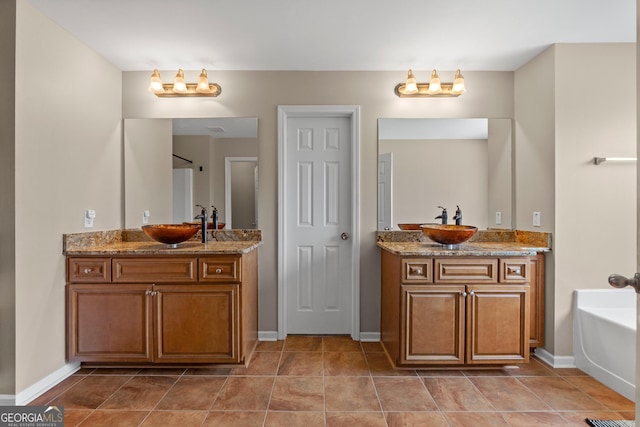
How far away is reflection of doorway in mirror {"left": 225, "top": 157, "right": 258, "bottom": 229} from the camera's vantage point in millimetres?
3078

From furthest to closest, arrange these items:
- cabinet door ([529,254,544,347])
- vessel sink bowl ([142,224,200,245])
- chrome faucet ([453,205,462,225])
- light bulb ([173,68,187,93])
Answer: chrome faucet ([453,205,462,225])
light bulb ([173,68,187,93])
cabinet door ([529,254,544,347])
vessel sink bowl ([142,224,200,245])

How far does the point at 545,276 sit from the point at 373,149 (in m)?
1.70

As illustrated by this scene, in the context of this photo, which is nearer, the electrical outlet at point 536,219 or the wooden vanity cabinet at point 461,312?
the wooden vanity cabinet at point 461,312

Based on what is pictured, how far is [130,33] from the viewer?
246 cm

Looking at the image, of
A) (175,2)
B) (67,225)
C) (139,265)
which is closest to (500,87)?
(175,2)

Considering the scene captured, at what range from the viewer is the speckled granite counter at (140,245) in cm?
240

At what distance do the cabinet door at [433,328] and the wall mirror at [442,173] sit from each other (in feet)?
2.66

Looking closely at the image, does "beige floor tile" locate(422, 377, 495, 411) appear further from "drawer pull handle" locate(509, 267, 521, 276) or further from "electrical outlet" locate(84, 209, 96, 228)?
"electrical outlet" locate(84, 209, 96, 228)

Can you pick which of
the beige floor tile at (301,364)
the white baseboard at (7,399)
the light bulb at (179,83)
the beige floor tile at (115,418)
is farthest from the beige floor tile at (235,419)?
the light bulb at (179,83)

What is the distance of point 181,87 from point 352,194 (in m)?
1.69

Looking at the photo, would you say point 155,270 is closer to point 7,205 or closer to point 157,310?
point 157,310

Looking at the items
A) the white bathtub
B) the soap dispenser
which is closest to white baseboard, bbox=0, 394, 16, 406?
the soap dispenser

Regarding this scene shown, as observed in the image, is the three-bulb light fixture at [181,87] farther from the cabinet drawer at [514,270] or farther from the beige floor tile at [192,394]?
the cabinet drawer at [514,270]

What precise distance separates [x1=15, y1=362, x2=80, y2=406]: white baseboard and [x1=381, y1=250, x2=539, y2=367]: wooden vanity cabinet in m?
2.33
